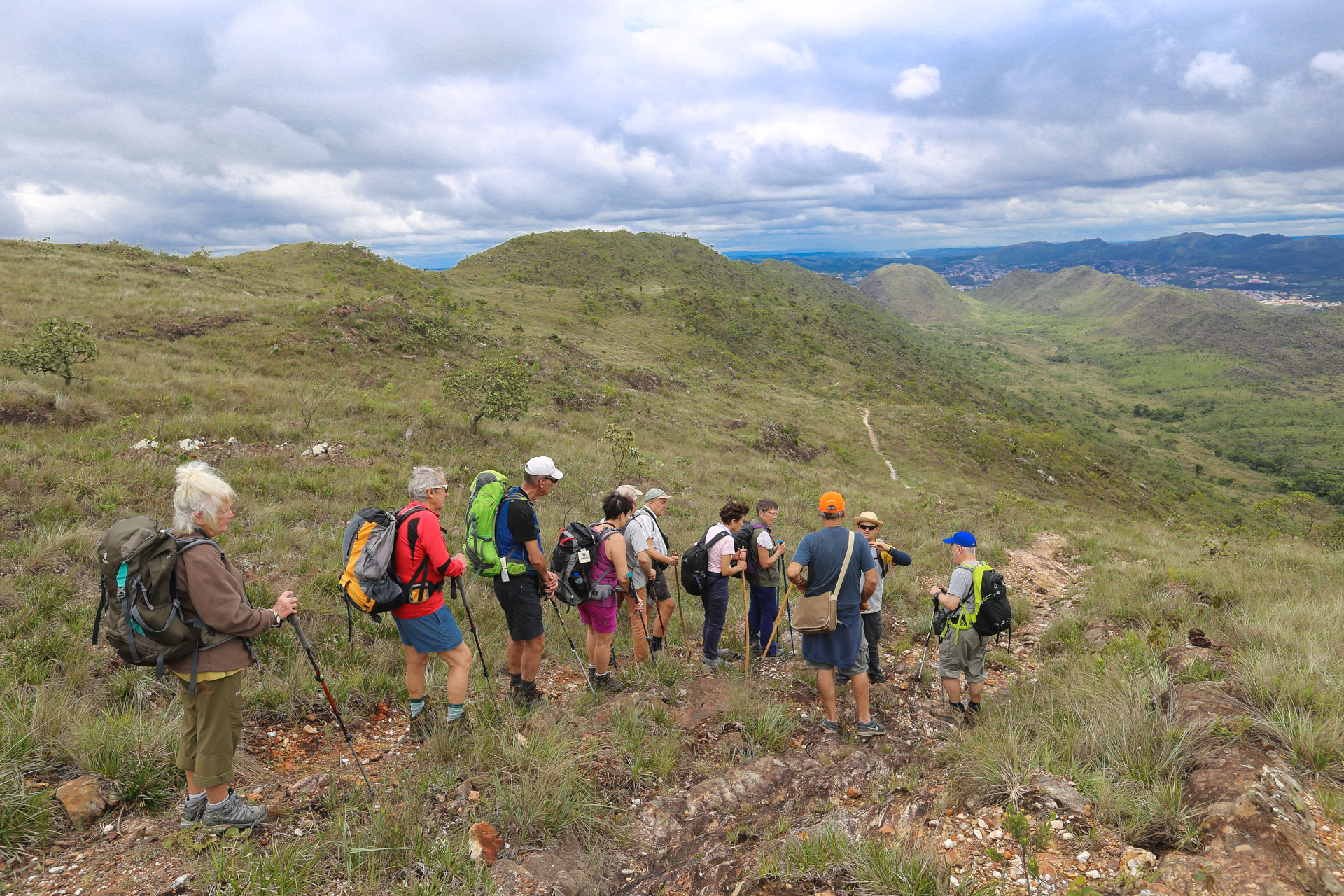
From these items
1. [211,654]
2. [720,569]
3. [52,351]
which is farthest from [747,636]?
[52,351]

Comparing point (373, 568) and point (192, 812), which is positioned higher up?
point (373, 568)

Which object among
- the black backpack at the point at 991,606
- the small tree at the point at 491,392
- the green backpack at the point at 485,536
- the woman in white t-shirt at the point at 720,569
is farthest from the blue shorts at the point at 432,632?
the small tree at the point at 491,392

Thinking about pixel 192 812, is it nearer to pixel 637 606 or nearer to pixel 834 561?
pixel 637 606

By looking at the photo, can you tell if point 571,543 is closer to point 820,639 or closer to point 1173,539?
point 820,639

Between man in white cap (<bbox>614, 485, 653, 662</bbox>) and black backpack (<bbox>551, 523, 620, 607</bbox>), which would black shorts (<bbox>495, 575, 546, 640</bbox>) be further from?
man in white cap (<bbox>614, 485, 653, 662</bbox>)

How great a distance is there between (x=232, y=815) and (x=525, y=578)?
2392 millimetres

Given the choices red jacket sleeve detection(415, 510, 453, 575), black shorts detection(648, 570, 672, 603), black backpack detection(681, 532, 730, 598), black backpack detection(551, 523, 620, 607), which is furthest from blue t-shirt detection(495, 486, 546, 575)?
black backpack detection(681, 532, 730, 598)

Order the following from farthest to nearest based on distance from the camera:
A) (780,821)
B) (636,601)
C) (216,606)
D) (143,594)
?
1. (636,601)
2. (780,821)
3. (216,606)
4. (143,594)

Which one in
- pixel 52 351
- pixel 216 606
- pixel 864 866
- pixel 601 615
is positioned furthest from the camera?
pixel 52 351

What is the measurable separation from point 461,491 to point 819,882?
10.1m

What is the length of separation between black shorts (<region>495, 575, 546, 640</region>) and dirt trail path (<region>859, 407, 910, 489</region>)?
Answer: 936 inches

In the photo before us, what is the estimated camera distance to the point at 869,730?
17.6 feet

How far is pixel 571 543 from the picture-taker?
17.8 feet

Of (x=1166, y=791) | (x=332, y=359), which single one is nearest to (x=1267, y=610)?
(x=1166, y=791)
